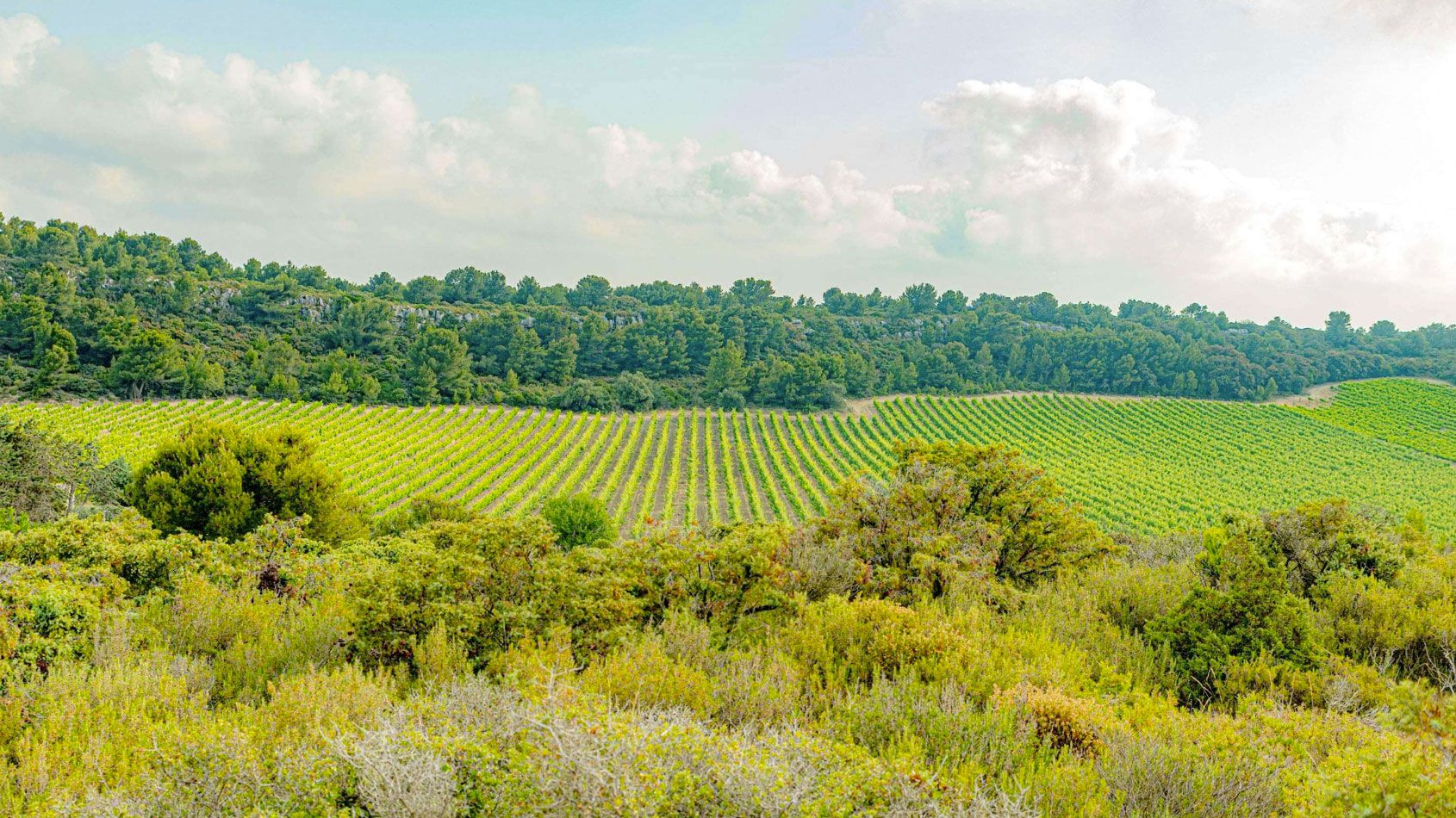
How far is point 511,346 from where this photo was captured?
85125 mm

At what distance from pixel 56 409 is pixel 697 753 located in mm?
62134

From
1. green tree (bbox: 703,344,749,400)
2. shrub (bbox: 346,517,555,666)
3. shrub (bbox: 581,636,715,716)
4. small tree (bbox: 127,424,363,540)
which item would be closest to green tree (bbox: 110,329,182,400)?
small tree (bbox: 127,424,363,540)

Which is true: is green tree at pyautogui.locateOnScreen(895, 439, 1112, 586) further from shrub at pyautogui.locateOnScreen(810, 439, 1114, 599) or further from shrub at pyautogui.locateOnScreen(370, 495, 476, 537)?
shrub at pyautogui.locateOnScreen(370, 495, 476, 537)

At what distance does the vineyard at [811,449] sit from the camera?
40688 mm

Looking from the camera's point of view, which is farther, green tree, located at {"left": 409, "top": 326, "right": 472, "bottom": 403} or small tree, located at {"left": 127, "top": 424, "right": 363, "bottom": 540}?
green tree, located at {"left": 409, "top": 326, "right": 472, "bottom": 403}

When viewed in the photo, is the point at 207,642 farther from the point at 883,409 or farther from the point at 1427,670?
the point at 883,409

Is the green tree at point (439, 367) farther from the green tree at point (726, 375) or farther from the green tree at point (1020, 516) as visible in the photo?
the green tree at point (1020, 516)

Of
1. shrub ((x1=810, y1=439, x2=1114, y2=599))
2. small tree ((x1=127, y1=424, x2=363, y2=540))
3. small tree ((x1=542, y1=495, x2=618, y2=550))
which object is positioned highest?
shrub ((x1=810, y1=439, x2=1114, y2=599))

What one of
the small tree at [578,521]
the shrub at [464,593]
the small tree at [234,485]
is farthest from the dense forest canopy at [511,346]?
the shrub at [464,593]

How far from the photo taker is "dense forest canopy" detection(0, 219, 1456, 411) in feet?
200

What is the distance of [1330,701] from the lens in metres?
5.05

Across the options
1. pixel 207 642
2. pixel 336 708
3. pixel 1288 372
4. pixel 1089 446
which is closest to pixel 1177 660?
pixel 336 708

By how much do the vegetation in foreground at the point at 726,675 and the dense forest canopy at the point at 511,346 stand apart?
6185 cm

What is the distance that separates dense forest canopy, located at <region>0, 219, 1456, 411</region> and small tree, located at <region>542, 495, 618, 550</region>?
43.0 metres
